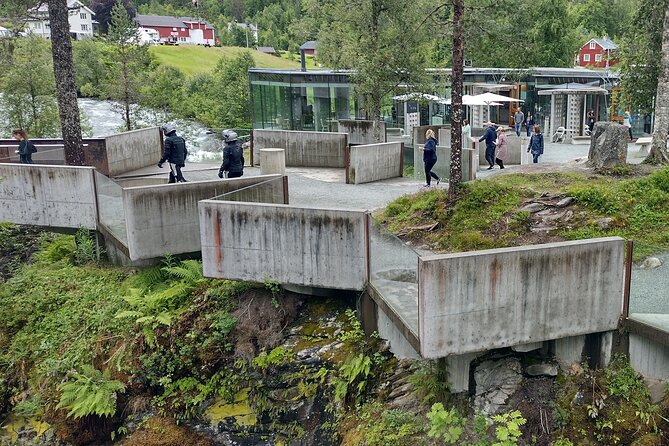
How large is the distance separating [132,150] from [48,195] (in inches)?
238

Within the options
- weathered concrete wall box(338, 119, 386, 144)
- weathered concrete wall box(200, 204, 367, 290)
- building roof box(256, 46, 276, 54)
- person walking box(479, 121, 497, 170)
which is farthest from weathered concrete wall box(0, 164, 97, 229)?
building roof box(256, 46, 276, 54)

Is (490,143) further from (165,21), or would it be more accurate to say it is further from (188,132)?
(165,21)

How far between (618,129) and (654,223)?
174 inches

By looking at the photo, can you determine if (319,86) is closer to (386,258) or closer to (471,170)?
(471,170)

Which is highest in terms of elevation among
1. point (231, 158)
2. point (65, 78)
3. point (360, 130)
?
point (65, 78)

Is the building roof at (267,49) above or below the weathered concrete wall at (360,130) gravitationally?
above

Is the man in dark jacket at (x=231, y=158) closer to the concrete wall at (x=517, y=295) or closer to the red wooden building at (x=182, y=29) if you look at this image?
the concrete wall at (x=517, y=295)

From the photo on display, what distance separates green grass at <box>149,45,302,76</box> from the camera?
287ft

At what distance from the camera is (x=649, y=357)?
29.5 feet

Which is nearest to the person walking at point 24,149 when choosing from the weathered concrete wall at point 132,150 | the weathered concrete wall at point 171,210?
the weathered concrete wall at point 132,150

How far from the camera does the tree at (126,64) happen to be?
32.0 meters

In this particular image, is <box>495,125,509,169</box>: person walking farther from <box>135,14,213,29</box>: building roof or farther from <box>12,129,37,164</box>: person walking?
<box>135,14,213,29</box>: building roof

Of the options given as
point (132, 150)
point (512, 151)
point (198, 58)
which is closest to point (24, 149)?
point (132, 150)

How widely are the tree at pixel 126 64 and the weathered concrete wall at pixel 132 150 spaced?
9.94 m
